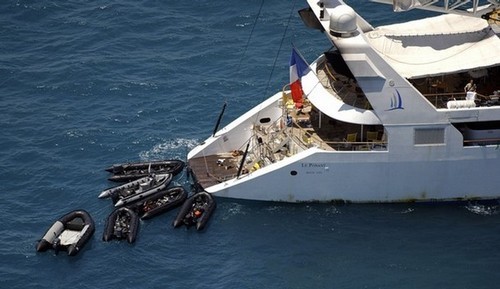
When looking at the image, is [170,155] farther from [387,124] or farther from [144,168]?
[387,124]

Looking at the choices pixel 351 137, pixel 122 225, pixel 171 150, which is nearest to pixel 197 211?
pixel 122 225

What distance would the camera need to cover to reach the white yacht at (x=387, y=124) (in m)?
54.2

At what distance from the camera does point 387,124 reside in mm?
54500

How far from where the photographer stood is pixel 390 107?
54.2 m

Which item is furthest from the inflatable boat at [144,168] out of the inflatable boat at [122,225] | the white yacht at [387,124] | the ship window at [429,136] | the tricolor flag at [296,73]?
the ship window at [429,136]

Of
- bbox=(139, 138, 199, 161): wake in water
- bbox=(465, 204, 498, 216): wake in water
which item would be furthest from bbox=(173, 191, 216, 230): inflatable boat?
bbox=(465, 204, 498, 216): wake in water

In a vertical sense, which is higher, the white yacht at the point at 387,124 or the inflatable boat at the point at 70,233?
the white yacht at the point at 387,124

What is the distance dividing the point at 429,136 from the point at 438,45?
5476 mm

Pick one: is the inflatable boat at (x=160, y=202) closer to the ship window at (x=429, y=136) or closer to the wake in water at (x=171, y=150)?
the wake in water at (x=171, y=150)

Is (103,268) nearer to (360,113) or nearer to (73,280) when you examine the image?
(73,280)

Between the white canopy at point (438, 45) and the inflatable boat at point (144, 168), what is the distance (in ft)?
40.6

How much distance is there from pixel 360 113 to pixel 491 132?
6.61 metres

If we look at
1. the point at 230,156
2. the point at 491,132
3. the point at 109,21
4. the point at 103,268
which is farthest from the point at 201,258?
the point at 109,21

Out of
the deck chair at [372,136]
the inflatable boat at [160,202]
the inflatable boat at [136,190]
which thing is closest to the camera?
the inflatable boat at [160,202]
